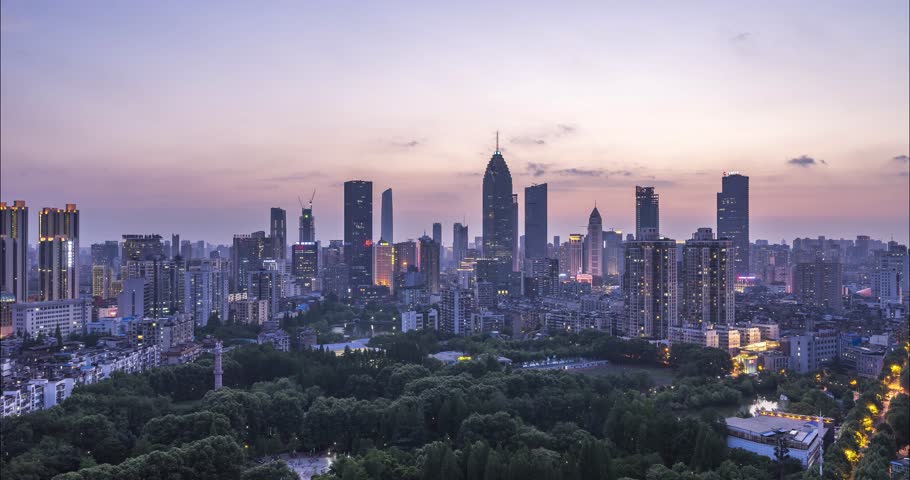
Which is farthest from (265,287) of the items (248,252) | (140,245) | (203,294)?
(248,252)

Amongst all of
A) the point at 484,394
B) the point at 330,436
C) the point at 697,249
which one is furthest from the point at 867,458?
the point at 697,249

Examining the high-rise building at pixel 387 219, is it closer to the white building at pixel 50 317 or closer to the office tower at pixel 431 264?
the office tower at pixel 431 264

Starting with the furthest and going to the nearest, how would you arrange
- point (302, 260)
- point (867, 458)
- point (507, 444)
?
point (302, 260) < point (507, 444) < point (867, 458)

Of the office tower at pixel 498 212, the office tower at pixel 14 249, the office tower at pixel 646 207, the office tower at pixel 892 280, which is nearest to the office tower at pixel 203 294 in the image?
the office tower at pixel 14 249

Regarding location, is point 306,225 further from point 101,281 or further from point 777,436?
point 777,436

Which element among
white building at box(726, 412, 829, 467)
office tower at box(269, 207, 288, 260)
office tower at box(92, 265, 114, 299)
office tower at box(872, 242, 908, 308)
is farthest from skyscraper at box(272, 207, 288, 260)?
white building at box(726, 412, 829, 467)

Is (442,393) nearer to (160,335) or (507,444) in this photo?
(507,444)
